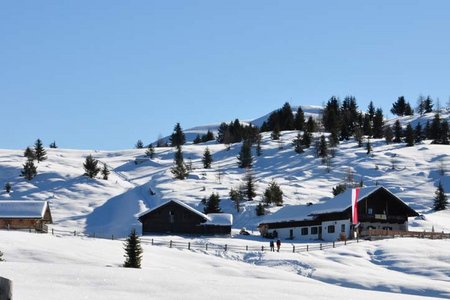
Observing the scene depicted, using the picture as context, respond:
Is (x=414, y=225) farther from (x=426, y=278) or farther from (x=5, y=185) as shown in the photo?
(x=5, y=185)

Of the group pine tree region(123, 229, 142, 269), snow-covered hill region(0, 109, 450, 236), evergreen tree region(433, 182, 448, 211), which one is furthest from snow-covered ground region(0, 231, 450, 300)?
evergreen tree region(433, 182, 448, 211)

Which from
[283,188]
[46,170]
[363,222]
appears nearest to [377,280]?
[363,222]

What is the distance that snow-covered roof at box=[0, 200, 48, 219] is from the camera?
2790 inches

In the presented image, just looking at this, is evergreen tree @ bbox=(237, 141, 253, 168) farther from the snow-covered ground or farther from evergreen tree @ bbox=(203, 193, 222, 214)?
the snow-covered ground

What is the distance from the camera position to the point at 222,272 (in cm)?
3778

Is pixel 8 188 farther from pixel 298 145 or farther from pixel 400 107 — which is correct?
pixel 400 107

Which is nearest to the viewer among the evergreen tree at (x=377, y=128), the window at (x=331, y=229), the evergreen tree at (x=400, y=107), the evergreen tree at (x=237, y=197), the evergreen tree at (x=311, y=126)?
the window at (x=331, y=229)

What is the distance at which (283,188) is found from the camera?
102 m

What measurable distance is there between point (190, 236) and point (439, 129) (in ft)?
262

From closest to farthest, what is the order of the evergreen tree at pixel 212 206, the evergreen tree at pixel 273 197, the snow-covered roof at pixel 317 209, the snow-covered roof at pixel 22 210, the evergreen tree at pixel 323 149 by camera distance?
1. the snow-covered roof at pixel 317 209
2. the snow-covered roof at pixel 22 210
3. the evergreen tree at pixel 212 206
4. the evergreen tree at pixel 273 197
5. the evergreen tree at pixel 323 149

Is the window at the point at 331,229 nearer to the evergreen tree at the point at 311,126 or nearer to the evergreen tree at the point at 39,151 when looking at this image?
the evergreen tree at the point at 39,151

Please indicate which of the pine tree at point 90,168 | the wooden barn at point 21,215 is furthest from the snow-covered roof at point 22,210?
the pine tree at point 90,168

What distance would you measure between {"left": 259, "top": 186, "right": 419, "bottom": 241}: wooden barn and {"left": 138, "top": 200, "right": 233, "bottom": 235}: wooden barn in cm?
588

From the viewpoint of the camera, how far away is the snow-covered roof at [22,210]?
70875 mm
